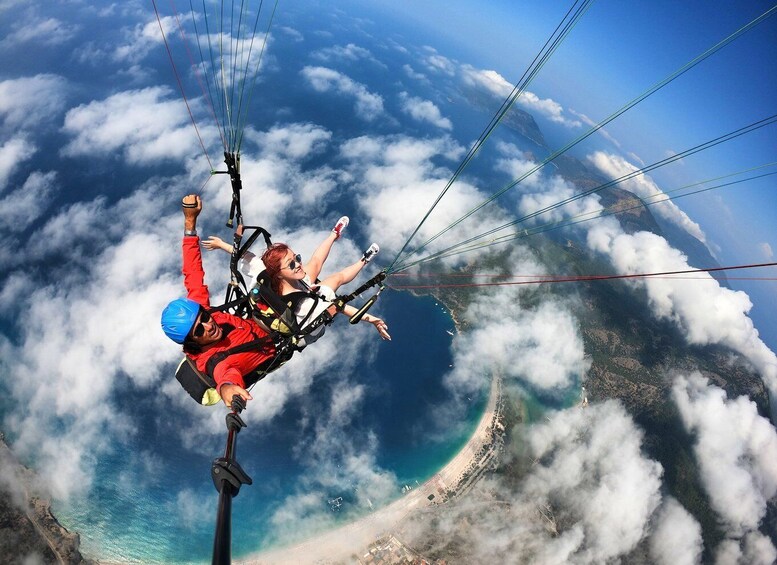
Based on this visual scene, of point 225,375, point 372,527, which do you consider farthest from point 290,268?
point 372,527

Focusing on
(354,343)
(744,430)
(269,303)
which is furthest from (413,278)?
(744,430)

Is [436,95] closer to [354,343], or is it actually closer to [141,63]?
[141,63]

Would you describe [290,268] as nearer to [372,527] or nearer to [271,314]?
[271,314]

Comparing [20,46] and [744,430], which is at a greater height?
[20,46]

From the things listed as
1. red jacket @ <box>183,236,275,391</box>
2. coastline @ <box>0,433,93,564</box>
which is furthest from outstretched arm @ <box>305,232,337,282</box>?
coastline @ <box>0,433,93,564</box>

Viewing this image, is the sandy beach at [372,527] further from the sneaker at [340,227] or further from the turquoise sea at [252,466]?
the sneaker at [340,227]

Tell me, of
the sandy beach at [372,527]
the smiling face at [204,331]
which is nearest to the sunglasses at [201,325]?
the smiling face at [204,331]
